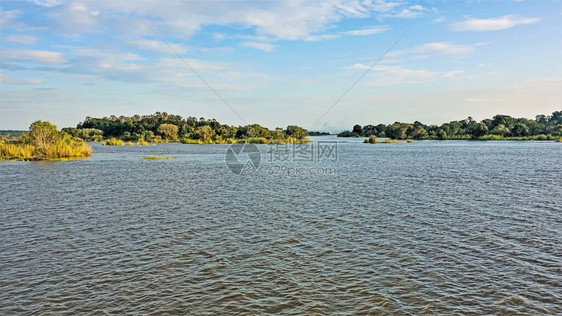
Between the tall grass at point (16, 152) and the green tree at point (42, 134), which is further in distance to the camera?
the tall grass at point (16, 152)

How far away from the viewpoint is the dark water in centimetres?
1230

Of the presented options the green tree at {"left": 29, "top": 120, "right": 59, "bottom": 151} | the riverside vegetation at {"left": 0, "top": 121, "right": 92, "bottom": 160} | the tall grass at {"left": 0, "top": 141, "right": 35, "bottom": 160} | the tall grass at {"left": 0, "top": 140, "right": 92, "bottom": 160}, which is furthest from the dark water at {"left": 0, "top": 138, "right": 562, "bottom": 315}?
the tall grass at {"left": 0, "top": 141, "right": 35, "bottom": 160}

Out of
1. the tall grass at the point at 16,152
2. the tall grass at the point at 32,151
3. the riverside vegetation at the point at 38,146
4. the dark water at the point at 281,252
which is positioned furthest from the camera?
the tall grass at the point at 32,151

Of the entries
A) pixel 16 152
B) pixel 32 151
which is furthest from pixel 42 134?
pixel 16 152

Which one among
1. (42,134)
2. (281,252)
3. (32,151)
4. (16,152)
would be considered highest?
(42,134)

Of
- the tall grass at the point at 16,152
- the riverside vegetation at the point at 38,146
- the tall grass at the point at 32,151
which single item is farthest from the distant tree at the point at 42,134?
the tall grass at the point at 16,152

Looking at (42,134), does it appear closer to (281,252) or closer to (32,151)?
(32,151)

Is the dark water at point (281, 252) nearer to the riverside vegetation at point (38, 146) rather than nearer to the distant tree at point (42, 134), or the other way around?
the distant tree at point (42, 134)

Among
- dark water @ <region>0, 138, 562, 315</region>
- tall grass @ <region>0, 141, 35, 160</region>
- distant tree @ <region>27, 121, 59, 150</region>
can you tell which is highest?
distant tree @ <region>27, 121, 59, 150</region>

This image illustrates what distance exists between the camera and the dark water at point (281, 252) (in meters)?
12.3

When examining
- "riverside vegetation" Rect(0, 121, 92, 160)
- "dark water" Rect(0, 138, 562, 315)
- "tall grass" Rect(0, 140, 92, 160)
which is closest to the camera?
"dark water" Rect(0, 138, 562, 315)

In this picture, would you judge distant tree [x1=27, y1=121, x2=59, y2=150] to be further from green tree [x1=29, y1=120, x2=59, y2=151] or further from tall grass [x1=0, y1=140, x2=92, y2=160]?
tall grass [x1=0, y1=140, x2=92, y2=160]

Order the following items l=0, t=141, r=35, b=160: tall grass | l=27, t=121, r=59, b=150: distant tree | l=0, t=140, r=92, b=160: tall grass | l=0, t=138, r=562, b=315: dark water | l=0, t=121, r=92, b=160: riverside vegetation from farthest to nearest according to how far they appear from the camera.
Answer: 1. l=0, t=140, r=92, b=160: tall grass
2. l=0, t=121, r=92, b=160: riverside vegetation
3. l=0, t=141, r=35, b=160: tall grass
4. l=27, t=121, r=59, b=150: distant tree
5. l=0, t=138, r=562, b=315: dark water

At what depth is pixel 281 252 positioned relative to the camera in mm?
17266
